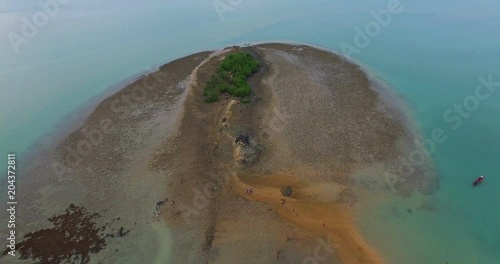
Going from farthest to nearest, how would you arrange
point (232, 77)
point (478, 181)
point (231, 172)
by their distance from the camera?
point (232, 77) < point (231, 172) < point (478, 181)

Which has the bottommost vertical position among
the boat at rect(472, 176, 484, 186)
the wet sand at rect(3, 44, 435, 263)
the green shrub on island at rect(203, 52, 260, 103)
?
the boat at rect(472, 176, 484, 186)

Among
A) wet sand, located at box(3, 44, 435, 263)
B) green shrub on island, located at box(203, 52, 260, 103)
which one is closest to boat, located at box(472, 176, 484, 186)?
wet sand, located at box(3, 44, 435, 263)

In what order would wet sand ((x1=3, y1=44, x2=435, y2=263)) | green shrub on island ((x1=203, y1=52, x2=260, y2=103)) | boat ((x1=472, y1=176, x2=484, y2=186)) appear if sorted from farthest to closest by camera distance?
green shrub on island ((x1=203, y1=52, x2=260, y2=103))
boat ((x1=472, y1=176, x2=484, y2=186))
wet sand ((x1=3, y1=44, x2=435, y2=263))

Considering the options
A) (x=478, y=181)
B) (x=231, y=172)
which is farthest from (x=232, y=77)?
(x=478, y=181)

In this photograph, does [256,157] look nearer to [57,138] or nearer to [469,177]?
[469,177]

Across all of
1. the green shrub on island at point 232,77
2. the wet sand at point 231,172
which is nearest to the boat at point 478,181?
the wet sand at point 231,172

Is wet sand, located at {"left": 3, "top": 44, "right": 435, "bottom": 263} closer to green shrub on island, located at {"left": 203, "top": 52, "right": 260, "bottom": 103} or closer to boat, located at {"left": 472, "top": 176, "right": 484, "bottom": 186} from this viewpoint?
green shrub on island, located at {"left": 203, "top": 52, "right": 260, "bottom": 103}

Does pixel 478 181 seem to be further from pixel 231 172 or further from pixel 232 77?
pixel 232 77
